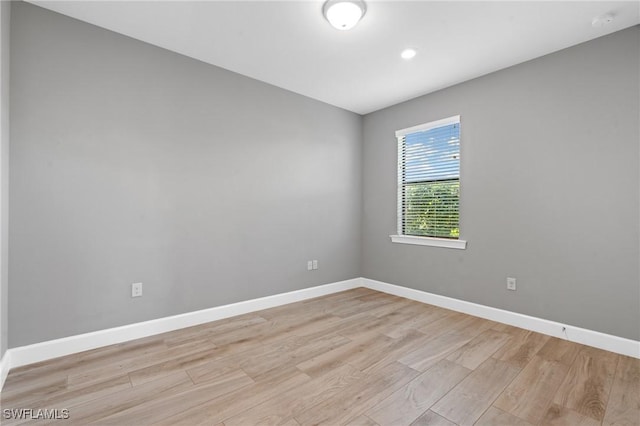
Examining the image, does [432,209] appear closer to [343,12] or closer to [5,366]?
[343,12]

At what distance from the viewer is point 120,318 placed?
2572mm

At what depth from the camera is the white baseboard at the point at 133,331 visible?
2197 mm

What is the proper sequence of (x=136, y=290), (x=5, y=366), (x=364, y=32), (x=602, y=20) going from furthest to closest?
(x=136, y=290)
(x=364, y=32)
(x=602, y=20)
(x=5, y=366)

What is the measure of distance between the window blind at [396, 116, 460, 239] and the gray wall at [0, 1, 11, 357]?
3903 millimetres

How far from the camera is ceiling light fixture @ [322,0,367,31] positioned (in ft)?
6.95

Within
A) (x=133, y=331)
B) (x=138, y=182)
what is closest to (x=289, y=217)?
(x=138, y=182)

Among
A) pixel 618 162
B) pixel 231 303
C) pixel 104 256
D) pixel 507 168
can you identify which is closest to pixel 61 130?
pixel 104 256

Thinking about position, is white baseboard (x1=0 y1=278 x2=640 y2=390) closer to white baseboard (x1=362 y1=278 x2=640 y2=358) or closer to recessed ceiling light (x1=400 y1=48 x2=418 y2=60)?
white baseboard (x1=362 y1=278 x2=640 y2=358)

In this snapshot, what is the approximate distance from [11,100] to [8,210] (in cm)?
81

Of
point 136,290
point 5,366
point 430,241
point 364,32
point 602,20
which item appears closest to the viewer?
point 5,366

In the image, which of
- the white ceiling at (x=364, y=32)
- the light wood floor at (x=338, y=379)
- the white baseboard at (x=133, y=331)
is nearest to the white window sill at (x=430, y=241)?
the light wood floor at (x=338, y=379)

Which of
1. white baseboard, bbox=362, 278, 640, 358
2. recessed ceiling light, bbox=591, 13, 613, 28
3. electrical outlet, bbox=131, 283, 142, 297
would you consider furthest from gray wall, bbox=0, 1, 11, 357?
recessed ceiling light, bbox=591, 13, 613, 28

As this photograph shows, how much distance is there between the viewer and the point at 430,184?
3844mm

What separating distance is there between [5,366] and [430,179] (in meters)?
4.28
